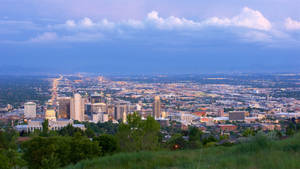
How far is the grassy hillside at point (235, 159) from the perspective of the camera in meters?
6.18

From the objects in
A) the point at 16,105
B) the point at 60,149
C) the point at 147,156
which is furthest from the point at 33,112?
the point at 147,156

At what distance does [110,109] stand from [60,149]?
35.1 metres

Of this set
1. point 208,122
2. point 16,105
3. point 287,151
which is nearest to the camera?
point 287,151

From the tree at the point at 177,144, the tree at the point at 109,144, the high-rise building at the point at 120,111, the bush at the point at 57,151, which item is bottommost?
the high-rise building at the point at 120,111

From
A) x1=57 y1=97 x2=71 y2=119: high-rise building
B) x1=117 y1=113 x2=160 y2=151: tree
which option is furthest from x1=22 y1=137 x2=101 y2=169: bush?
x1=57 y1=97 x2=71 y2=119: high-rise building

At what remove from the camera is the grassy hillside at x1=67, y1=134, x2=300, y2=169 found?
6.18m

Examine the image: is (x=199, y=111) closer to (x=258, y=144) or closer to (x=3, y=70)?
(x=258, y=144)

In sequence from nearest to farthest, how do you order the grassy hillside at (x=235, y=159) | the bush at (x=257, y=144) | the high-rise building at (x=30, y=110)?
the grassy hillside at (x=235, y=159) → the bush at (x=257, y=144) → the high-rise building at (x=30, y=110)

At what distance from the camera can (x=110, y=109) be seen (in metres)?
48.2

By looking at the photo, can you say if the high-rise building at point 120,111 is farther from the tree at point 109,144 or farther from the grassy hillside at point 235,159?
the grassy hillside at point 235,159

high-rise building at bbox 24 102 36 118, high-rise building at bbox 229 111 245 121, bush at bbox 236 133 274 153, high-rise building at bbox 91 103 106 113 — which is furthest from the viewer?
high-rise building at bbox 91 103 106 113

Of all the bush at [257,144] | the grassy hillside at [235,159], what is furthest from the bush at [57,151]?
the bush at [257,144]

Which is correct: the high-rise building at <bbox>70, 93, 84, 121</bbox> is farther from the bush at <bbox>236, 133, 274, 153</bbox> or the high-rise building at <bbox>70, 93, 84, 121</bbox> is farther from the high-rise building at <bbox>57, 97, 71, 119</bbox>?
the bush at <bbox>236, 133, 274, 153</bbox>

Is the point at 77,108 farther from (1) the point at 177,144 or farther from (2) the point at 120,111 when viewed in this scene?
(1) the point at 177,144
